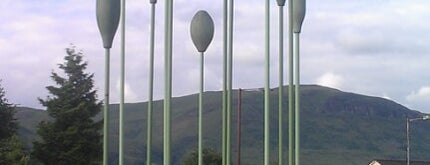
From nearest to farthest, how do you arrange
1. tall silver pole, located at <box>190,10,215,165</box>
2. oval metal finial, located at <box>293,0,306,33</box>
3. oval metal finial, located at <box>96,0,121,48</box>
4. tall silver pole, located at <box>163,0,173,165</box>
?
tall silver pole, located at <box>163,0,173,165</box>, oval metal finial, located at <box>96,0,121,48</box>, oval metal finial, located at <box>293,0,306,33</box>, tall silver pole, located at <box>190,10,215,165</box>

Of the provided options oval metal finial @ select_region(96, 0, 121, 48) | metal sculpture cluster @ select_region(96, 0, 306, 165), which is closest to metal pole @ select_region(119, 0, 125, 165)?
metal sculpture cluster @ select_region(96, 0, 306, 165)

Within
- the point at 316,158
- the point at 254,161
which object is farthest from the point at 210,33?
the point at 316,158

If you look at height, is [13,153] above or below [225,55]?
below

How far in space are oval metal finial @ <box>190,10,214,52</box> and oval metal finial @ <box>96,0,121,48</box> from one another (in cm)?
255

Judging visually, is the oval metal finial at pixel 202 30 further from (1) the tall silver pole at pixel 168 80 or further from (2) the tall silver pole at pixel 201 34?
(1) the tall silver pole at pixel 168 80

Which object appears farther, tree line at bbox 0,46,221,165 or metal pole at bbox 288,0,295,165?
tree line at bbox 0,46,221,165

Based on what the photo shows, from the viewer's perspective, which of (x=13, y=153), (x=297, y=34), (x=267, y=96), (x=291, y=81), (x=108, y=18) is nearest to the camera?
(x=108, y=18)

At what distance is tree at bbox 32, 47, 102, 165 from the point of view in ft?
170

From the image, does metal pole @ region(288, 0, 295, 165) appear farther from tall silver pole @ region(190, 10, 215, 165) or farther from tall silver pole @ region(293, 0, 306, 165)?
tall silver pole @ region(190, 10, 215, 165)

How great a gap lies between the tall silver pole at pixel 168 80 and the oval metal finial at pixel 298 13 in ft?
8.28

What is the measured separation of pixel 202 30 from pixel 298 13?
1.87 m

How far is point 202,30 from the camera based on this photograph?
16391mm

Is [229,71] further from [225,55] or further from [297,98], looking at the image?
[297,98]

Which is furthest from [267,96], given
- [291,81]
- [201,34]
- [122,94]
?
[122,94]
